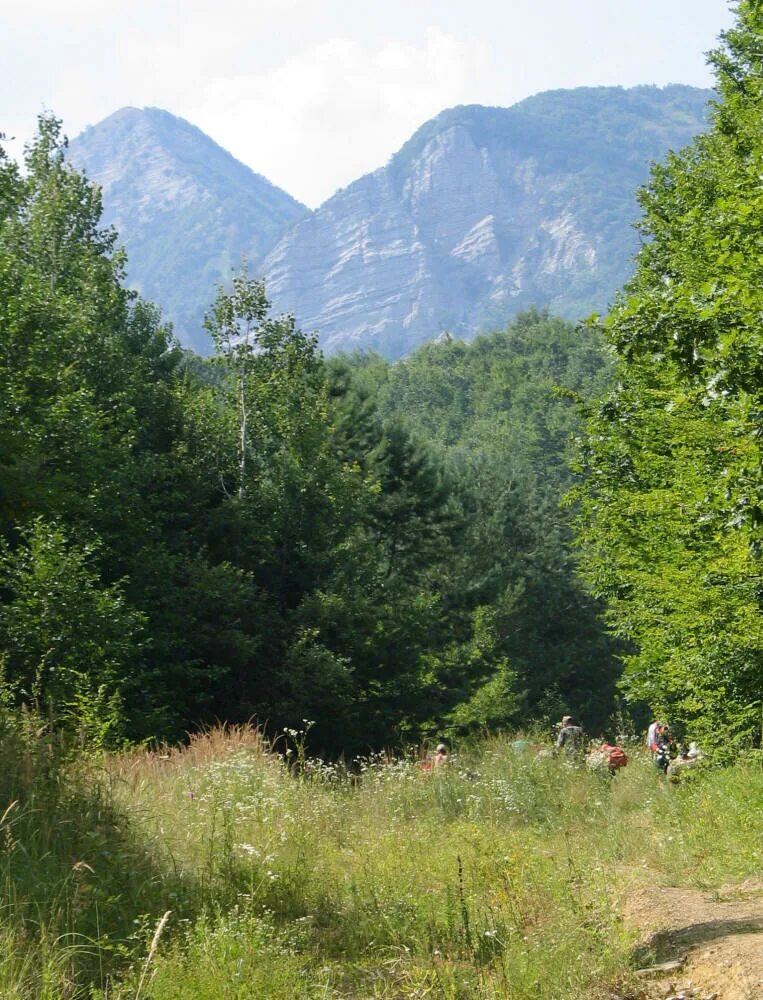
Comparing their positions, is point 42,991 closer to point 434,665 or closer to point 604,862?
point 604,862

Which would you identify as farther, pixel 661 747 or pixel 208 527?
pixel 208 527

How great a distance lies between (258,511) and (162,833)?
2495cm

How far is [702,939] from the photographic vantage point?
22.2 feet

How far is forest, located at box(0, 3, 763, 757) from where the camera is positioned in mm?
12992

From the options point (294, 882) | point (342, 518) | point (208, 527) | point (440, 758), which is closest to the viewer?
point (294, 882)

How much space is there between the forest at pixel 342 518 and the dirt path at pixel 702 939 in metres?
2.84

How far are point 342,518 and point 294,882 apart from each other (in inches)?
1016

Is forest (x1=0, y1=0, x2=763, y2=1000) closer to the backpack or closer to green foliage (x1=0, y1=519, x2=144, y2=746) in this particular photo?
green foliage (x1=0, y1=519, x2=144, y2=746)

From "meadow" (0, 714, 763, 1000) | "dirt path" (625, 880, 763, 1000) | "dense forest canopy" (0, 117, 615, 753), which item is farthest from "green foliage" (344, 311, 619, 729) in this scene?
"dirt path" (625, 880, 763, 1000)

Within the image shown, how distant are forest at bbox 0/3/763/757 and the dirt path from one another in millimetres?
2843

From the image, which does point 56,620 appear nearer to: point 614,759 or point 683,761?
point 614,759

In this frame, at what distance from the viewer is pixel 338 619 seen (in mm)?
30703

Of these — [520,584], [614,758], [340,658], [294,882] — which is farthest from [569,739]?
[520,584]

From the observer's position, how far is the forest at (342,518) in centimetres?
1299
